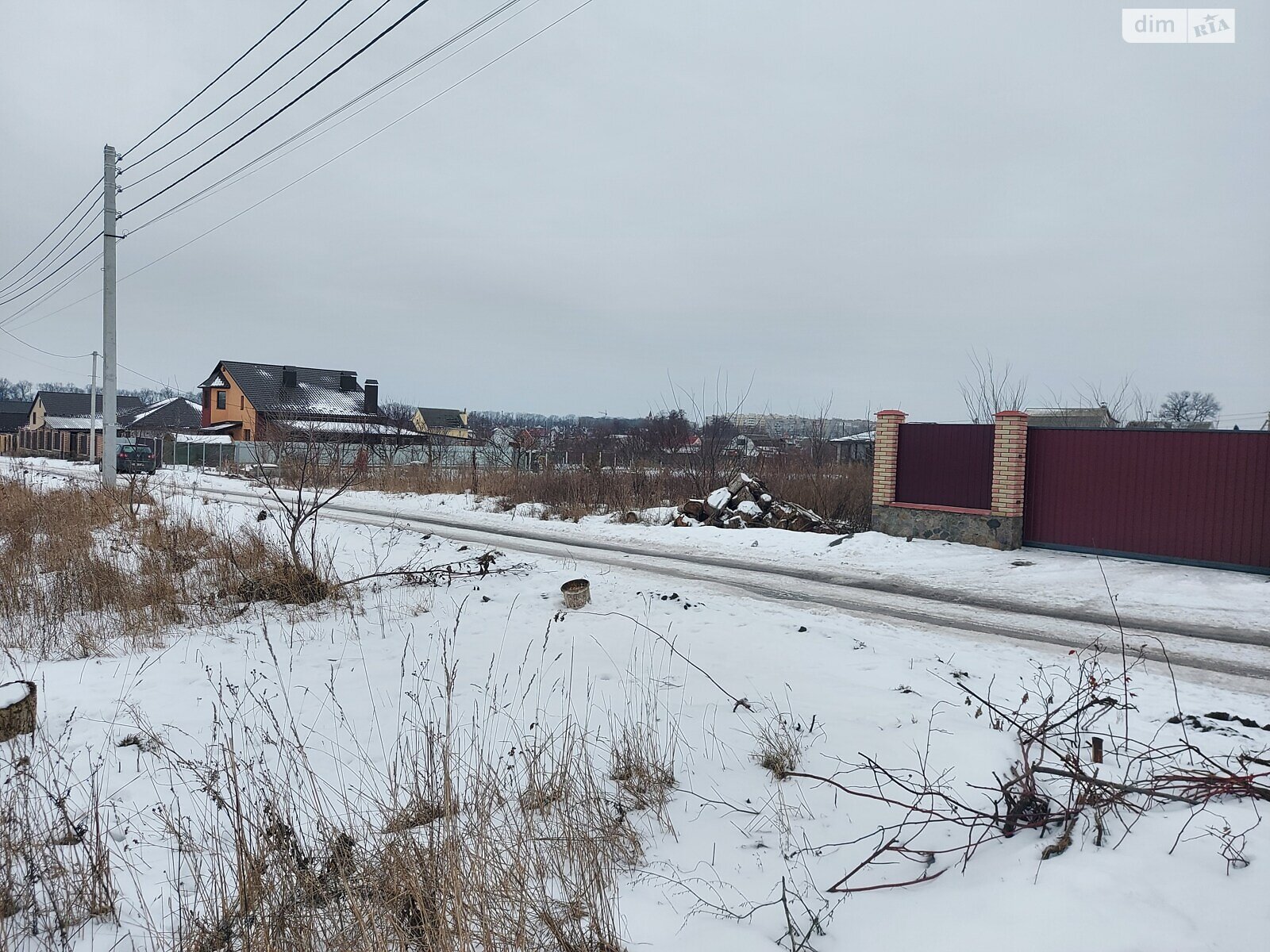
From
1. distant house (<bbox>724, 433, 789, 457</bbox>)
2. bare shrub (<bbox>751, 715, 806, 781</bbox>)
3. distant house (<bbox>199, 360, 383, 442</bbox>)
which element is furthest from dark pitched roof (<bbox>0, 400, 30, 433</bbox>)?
bare shrub (<bbox>751, 715, 806, 781</bbox>)

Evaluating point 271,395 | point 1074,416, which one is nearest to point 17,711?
point 1074,416

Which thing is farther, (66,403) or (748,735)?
(66,403)

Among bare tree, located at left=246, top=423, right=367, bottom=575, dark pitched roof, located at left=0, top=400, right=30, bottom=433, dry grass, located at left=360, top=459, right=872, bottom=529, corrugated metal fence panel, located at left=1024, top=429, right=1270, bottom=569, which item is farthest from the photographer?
dark pitched roof, located at left=0, top=400, right=30, bottom=433

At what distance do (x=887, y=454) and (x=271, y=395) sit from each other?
4707 centimetres

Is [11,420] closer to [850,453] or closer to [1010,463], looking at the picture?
[850,453]

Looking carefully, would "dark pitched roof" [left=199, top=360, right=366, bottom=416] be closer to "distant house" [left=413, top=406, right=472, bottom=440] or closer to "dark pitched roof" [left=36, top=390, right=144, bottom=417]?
"distant house" [left=413, top=406, right=472, bottom=440]

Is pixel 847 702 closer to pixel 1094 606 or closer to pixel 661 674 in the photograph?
pixel 661 674

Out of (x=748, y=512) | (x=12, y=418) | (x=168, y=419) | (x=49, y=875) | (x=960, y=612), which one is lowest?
(x=49, y=875)

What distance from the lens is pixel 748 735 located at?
434 cm

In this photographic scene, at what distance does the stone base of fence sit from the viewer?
11812 millimetres

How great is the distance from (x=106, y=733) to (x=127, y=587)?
333cm

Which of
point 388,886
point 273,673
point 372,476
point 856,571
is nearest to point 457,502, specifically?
point 372,476

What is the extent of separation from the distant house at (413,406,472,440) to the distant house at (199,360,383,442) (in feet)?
26.9

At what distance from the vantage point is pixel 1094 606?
26.3 ft
